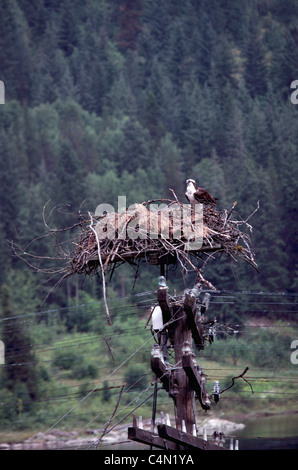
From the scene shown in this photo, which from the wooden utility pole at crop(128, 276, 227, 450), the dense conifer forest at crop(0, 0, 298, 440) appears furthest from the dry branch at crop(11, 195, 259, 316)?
the dense conifer forest at crop(0, 0, 298, 440)

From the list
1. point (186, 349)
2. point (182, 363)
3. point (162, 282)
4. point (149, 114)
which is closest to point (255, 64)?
point (149, 114)

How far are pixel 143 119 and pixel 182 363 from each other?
8371cm

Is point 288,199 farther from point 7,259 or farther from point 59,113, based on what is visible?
point 59,113

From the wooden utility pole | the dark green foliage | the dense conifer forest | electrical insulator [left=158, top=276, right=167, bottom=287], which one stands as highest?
the dense conifer forest

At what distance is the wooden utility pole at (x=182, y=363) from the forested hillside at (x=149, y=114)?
2667cm

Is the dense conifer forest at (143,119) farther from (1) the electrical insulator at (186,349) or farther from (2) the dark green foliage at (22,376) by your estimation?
(1) the electrical insulator at (186,349)

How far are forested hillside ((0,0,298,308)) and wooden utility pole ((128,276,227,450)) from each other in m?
26.7

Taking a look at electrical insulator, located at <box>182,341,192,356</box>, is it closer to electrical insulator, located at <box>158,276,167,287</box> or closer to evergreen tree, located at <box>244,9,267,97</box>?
electrical insulator, located at <box>158,276,167,287</box>

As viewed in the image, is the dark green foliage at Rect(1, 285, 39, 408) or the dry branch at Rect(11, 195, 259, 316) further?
the dark green foliage at Rect(1, 285, 39, 408)

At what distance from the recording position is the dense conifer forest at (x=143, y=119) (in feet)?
197

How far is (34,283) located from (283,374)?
2481 cm

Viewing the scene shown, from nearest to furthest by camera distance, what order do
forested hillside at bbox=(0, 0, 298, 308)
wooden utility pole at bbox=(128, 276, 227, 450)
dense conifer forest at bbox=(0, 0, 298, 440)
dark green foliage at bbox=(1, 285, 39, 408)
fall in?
wooden utility pole at bbox=(128, 276, 227, 450)
dark green foliage at bbox=(1, 285, 39, 408)
dense conifer forest at bbox=(0, 0, 298, 440)
forested hillside at bbox=(0, 0, 298, 308)

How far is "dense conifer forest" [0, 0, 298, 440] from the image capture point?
197 feet

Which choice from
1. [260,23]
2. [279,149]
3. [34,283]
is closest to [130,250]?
[34,283]
